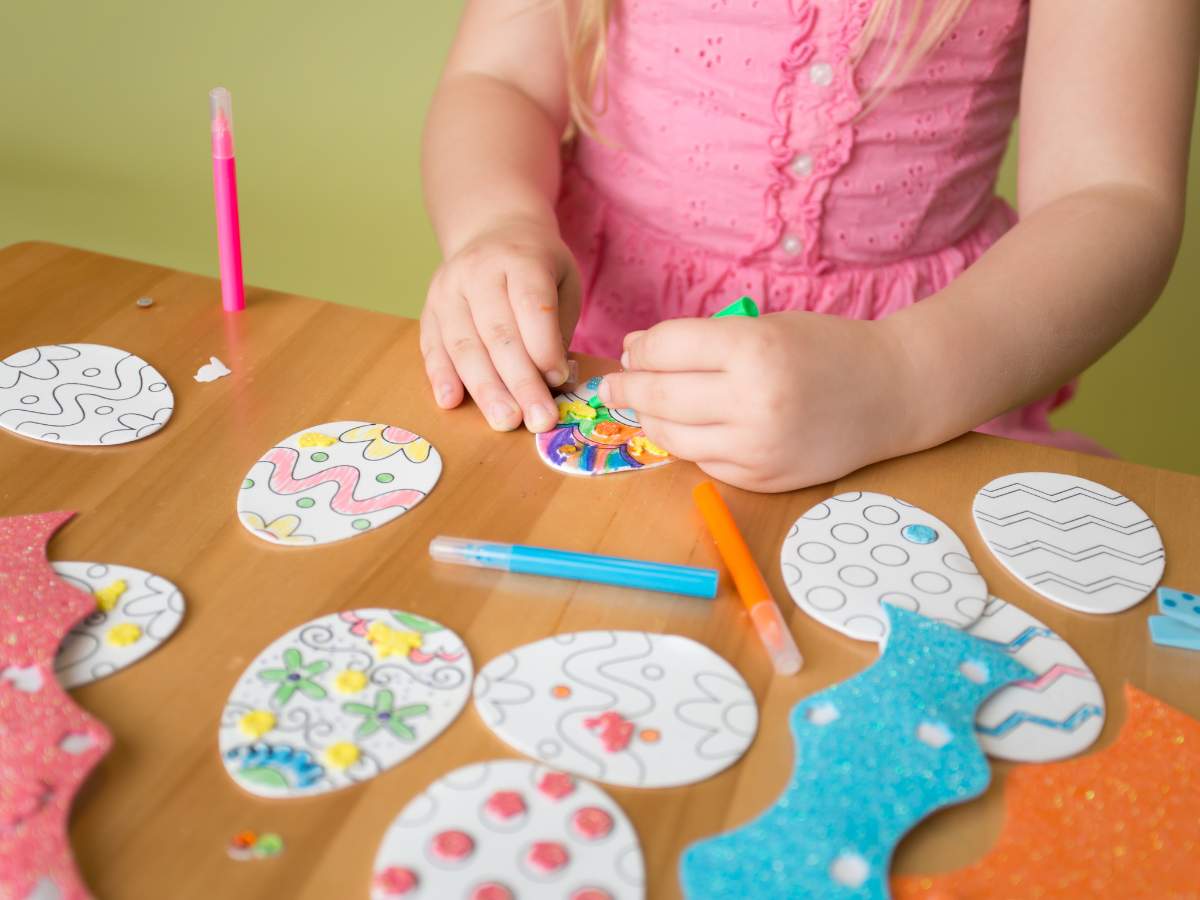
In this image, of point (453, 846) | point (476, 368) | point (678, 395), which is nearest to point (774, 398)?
point (678, 395)

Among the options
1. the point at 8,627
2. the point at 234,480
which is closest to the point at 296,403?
the point at 234,480

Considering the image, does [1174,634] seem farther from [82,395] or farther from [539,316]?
[82,395]

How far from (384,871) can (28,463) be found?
286mm

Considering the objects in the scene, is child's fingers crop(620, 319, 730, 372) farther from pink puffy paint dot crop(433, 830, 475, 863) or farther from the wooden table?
pink puffy paint dot crop(433, 830, 475, 863)

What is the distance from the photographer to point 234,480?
0.50 metres

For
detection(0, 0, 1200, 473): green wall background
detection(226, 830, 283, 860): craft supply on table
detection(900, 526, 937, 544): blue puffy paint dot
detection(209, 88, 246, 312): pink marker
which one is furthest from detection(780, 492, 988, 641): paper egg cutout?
detection(0, 0, 1200, 473): green wall background

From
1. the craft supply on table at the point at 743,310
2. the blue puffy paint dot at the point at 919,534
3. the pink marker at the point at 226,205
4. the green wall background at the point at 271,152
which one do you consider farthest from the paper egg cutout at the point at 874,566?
the green wall background at the point at 271,152

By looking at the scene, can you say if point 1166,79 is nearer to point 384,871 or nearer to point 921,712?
point 921,712

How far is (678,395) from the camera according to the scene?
0.53 meters

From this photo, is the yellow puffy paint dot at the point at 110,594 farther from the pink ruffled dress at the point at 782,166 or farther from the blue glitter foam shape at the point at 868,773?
the pink ruffled dress at the point at 782,166

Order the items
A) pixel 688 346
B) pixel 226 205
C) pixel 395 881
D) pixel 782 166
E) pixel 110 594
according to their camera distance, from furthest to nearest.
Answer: pixel 782 166 < pixel 226 205 < pixel 688 346 < pixel 110 594 < pixel 395 881

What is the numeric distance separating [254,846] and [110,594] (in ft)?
0.45

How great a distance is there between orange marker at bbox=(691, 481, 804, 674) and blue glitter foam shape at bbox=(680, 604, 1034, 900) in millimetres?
22

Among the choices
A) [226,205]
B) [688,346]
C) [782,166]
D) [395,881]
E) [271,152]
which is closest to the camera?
[395,881]
